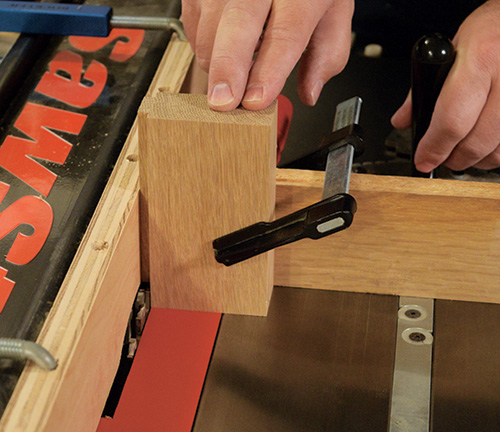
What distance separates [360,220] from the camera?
92 centimetres

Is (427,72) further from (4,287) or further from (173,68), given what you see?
(4,287)

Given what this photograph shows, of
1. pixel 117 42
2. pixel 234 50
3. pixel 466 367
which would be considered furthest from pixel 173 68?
pixel 466 367

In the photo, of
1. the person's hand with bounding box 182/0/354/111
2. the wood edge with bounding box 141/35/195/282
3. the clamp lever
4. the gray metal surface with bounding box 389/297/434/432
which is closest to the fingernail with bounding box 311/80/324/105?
the person's hand with bounding box 182/0/354/111

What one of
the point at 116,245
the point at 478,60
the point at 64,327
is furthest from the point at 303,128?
the point at 64,327

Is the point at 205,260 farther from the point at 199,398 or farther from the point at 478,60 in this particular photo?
the point at 478,60

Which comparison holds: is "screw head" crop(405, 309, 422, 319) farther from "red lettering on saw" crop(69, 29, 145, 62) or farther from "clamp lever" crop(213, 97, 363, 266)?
"red lettering on saw" crop(69, 29, 145, 62)

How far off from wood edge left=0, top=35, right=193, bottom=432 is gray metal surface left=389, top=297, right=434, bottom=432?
1.15ft

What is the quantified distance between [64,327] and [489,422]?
50 centimetres

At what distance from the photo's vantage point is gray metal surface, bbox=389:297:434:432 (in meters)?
0.83

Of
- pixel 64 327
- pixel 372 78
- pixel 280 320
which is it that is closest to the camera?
pixel 64 327

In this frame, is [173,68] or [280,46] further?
[173,68]

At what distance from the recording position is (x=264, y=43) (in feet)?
3.12

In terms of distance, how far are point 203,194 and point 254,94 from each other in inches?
5.4

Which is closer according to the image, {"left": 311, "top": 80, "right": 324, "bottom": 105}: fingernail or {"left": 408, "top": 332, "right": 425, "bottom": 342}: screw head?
{"left": 408, "top": 332, "right": 425, "bottom": 342}: screw head
